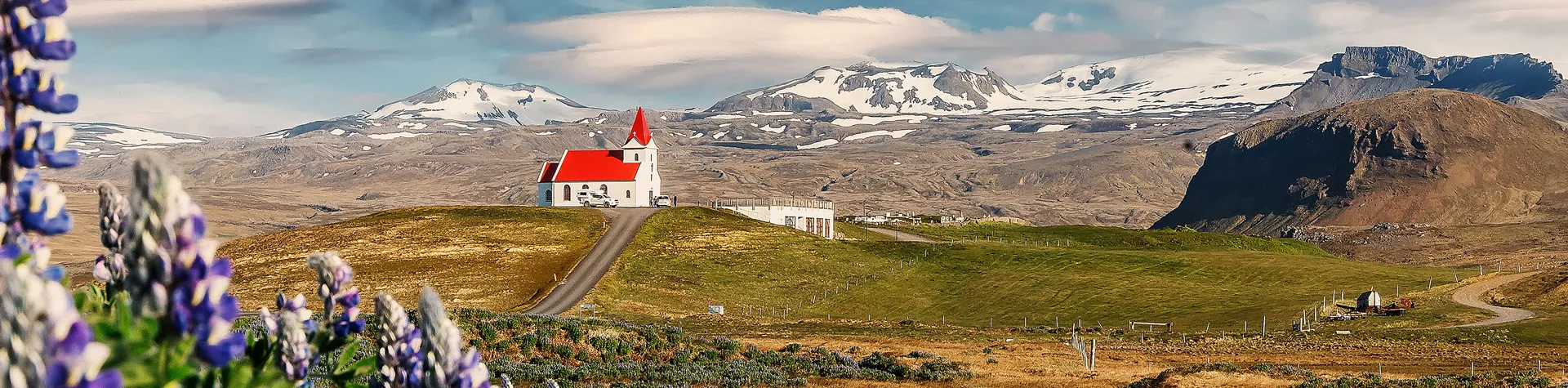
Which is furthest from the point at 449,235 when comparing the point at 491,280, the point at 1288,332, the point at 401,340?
the point at 401,340

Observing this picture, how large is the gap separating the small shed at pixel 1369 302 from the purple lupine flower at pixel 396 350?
85583mm

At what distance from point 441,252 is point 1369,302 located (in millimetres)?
72411

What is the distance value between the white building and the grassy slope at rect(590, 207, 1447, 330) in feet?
54.3

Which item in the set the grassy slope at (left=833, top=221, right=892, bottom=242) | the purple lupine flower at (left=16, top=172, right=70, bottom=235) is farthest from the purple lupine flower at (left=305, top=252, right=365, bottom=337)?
the grassy slope at (left=833, top=221, right=892, bottom=242)

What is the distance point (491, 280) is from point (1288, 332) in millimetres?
56786

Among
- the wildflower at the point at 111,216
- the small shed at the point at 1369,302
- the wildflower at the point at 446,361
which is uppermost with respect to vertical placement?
the wildflower at the point at 111,216

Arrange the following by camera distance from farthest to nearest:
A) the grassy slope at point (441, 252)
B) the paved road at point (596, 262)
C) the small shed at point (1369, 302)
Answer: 1. the grassy slope at point (441, 252)
2. the paved road at point (596, 262)
3. the small shed at point (1369, 302)

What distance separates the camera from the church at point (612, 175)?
467 feet

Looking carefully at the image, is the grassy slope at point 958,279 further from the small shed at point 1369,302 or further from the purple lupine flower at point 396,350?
the purple lupine flower at point 396,350

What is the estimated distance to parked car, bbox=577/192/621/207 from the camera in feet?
463

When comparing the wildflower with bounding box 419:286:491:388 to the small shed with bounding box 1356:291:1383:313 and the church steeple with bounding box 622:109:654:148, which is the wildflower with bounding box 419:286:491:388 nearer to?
the small shed with bounding box 1356:291:1383:313

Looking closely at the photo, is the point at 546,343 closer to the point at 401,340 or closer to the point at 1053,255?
the point at 401,340

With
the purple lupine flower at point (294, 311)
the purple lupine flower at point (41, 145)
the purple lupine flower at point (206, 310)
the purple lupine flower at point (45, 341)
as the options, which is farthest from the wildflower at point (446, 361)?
the purple lupine flower at point (294, 311)

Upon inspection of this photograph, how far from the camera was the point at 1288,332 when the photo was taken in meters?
72.7
